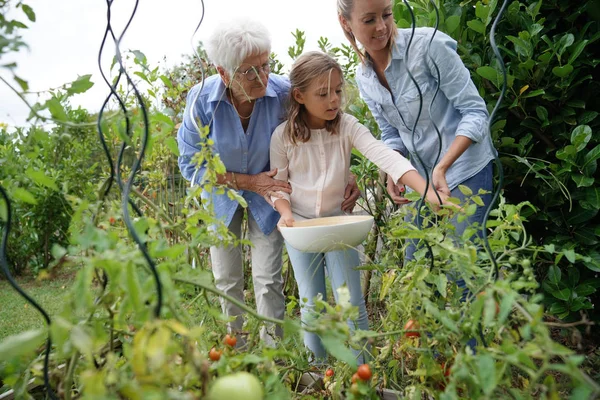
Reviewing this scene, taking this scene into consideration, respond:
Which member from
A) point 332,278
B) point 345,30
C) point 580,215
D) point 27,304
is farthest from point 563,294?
point 27,304

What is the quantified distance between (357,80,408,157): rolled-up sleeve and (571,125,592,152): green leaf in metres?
0.55

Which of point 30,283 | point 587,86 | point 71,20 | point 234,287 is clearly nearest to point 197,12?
point 71,20

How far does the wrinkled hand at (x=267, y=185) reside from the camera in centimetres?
181

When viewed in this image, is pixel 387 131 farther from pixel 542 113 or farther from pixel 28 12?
pixel 28 12

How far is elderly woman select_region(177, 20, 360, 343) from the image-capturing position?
1687mm

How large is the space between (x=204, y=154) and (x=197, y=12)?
0.42 meters

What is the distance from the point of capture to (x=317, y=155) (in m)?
1.86

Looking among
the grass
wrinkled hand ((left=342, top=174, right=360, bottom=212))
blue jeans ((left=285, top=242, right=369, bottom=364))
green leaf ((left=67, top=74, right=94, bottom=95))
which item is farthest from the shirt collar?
the grass

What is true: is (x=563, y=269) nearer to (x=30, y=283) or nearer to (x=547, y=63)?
(x=547, y=63)

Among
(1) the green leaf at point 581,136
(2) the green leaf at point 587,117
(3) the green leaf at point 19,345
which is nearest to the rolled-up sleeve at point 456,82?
(1) the green leaf at point 581,136

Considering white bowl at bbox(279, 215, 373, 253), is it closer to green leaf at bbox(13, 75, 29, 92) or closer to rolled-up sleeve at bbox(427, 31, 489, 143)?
rolled-up sleeve at bbox(427, 31, 489, 143)

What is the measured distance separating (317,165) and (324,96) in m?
0.25

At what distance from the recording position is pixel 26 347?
52 centimetres

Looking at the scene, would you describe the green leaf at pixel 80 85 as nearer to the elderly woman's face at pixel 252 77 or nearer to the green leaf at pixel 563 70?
the elderly woman's face at pixel 252 77
